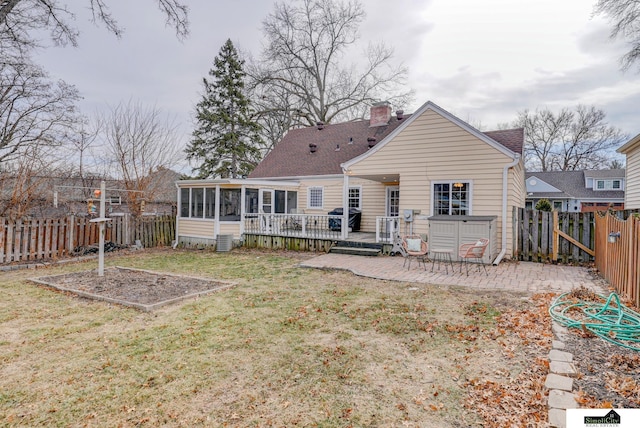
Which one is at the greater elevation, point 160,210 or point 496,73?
point 496,73

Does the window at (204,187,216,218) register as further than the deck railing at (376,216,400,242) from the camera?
Yes

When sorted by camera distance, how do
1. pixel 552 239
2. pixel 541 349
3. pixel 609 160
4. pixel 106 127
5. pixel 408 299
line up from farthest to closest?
pixel 609 160
pixel 106 127
pixel 552 239
pixel 408 299
pixel 541 349

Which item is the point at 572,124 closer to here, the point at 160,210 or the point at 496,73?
the point at 496,73

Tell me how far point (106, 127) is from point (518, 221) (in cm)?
1647

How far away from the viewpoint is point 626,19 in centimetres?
1462

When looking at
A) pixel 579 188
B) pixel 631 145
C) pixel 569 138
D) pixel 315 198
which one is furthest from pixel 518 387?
pixel 569 138

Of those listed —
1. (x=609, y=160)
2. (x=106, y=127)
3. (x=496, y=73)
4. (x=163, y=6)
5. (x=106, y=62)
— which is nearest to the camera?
(x=163, y=6)

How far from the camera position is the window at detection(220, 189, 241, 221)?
14156mm

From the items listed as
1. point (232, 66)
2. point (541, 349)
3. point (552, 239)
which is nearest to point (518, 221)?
point (552, 239)

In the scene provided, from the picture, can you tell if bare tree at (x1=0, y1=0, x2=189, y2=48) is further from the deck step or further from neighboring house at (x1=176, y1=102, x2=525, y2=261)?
the deck step

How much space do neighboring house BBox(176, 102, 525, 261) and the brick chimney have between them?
0.18 feet

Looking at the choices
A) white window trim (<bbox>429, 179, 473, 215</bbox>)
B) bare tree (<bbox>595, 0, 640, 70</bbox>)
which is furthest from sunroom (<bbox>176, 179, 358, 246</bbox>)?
bare tree (<bbox>595, 0, 640, 70</bbox>)

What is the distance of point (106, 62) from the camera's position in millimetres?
15195

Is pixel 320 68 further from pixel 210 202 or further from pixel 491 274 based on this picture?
pixel 491 274
